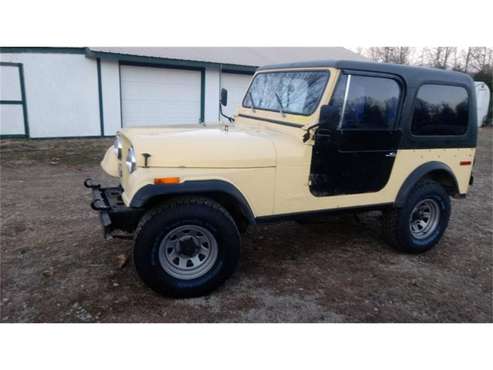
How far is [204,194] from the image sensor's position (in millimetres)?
3496

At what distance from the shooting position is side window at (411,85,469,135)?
4371 mm

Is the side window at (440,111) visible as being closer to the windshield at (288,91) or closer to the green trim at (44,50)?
the windshield at (288,91)

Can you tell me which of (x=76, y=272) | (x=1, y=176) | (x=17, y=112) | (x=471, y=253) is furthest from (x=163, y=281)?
(x=17, y=112)

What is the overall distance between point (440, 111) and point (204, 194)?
296 cm

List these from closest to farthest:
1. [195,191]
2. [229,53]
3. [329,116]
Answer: [195,191] < [329,116] < [229,53]

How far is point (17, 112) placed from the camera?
38.0 ft

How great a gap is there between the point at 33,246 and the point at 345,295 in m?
3.44

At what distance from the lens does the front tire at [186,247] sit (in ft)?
10.8

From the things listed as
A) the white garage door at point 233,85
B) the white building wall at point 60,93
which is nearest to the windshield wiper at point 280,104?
the white building wall at point 60,93

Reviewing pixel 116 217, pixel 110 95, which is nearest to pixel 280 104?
pixel 116 217

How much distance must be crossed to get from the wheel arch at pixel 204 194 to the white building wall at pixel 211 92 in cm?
1079

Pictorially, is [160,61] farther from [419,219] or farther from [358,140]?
[419,219]

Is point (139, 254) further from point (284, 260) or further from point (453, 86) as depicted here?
A: point (453, 86)

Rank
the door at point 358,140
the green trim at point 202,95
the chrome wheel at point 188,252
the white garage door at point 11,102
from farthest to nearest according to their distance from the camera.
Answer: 1. the green trim at point 202,95
2. the white garage door at point 11,102
3. the door at point 358,140
4. the chrome wheel at point 188,252
